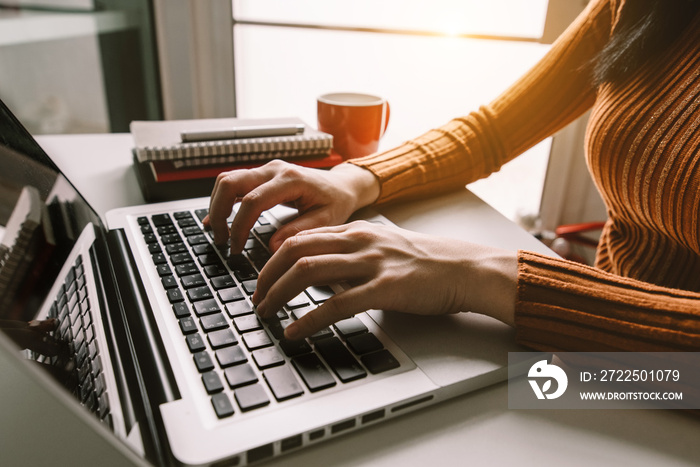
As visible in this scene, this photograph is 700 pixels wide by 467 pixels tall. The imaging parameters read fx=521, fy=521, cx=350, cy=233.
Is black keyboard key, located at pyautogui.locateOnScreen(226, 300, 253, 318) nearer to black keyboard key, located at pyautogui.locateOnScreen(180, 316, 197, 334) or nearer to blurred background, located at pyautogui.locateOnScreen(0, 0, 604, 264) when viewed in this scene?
black keyboard key, located at pyautogui.locateOnScreen(180, 316, 197, 334)

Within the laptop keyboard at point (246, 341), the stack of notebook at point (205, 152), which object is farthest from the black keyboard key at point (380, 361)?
the stack of notebook at point (205, 152)

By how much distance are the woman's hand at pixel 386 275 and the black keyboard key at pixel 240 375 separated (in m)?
0.06

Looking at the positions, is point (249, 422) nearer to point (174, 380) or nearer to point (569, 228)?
point (174, 380)

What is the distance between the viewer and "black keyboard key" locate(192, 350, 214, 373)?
370 mm

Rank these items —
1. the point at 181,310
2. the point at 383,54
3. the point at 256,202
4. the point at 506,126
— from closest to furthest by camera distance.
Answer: the point at 181,310, the point at 256,202, the point at 506,126, the point at 383,54

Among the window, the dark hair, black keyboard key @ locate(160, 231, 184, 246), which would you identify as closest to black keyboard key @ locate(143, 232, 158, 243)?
black keyboard key @ locate(160, 231, 184, 246)

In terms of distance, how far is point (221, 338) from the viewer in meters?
0.40

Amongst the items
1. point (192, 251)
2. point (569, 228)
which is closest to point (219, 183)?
point (192, 251)

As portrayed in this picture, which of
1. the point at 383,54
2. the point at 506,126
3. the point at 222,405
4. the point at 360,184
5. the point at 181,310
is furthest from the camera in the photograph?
the point at 383,54

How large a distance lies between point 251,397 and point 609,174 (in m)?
0.50

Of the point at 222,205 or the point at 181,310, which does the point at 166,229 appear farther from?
the point at 181,310

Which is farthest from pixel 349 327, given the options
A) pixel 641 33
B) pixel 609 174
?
pixel 641 33

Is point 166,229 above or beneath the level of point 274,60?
beneath

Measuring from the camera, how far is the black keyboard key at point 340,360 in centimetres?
37
